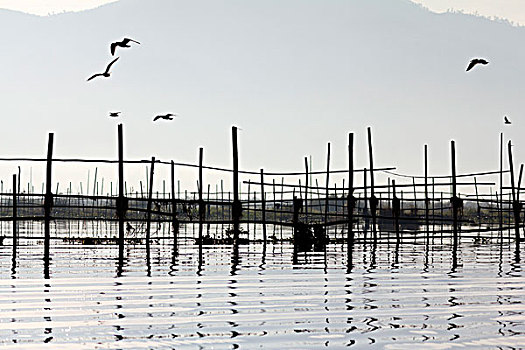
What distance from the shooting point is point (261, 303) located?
8852 mm

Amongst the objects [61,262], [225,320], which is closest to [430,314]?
[225,320]

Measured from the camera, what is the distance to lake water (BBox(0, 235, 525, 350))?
266 inches

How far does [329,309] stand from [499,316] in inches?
54.8

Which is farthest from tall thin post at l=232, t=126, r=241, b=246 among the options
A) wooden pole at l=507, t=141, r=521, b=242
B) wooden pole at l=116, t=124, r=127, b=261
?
wooden pole at l=507, t=141, r=521, b=242

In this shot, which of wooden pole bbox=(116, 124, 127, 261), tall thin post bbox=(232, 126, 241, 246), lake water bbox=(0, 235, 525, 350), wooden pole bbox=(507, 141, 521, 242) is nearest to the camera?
lake water bbox=(0, 235, 525, 350)

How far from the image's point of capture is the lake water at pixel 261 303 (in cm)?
675

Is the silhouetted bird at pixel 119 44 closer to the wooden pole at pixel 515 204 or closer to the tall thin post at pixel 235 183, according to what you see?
the tall thin post at pixel 235 183

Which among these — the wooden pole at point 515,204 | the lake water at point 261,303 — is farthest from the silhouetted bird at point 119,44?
the wooden pole at point 515,204

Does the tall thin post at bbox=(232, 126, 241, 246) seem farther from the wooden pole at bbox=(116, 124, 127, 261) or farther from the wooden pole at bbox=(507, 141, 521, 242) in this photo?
the wooden pole at bbox=(507, 141, 521, 242)

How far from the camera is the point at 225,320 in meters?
7.69

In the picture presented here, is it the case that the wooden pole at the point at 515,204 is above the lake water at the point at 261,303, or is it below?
above

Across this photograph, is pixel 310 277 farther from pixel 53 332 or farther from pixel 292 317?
pixel 53 332

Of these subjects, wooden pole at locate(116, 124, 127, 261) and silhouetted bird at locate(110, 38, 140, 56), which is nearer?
silhouetted bird at locate(110, 38, 140, 56)

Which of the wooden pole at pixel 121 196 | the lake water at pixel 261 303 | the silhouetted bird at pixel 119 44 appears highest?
the silhouetted bird at pixel 119 44
